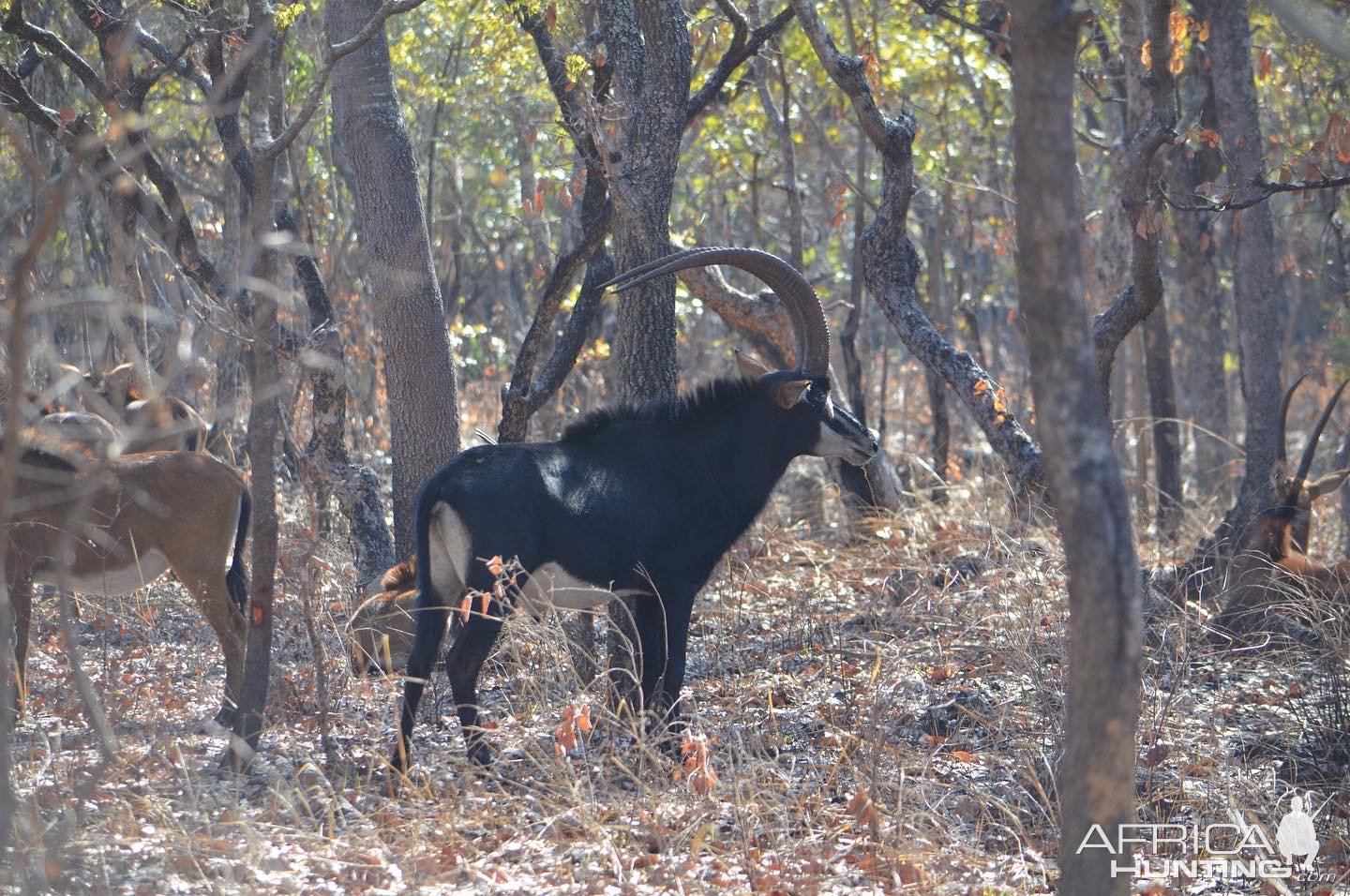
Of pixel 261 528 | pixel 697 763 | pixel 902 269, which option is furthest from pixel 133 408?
pixel 697 763

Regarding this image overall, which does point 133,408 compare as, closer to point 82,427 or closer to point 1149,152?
point 82,427

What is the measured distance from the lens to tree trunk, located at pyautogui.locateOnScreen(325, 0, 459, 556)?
7.62 meters

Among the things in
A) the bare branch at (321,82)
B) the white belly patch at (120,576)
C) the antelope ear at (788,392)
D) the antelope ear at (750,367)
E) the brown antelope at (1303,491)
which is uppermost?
the bare branch at (321,82)

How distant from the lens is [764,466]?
692cm

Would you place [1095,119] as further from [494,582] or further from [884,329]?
[494,582]

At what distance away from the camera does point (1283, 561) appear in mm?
8023

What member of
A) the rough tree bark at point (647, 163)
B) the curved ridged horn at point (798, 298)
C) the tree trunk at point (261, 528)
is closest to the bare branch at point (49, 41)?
the tree trunk at point (261, 528)

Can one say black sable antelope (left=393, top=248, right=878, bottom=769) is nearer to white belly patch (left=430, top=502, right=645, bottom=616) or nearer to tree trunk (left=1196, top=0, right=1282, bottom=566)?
white belly patch (left=430, top=502, right=645, bottom=616)

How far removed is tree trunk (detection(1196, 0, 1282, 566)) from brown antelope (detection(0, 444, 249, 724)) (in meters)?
6.77

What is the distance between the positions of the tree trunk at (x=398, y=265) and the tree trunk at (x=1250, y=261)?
5.66 m

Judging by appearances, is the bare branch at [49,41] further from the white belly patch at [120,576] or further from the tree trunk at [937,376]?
the tree trunk at [937,376]

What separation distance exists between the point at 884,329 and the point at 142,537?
15.7 m

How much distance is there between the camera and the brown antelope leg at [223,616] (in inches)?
268

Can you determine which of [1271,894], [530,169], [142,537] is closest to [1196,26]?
[1271,894]
